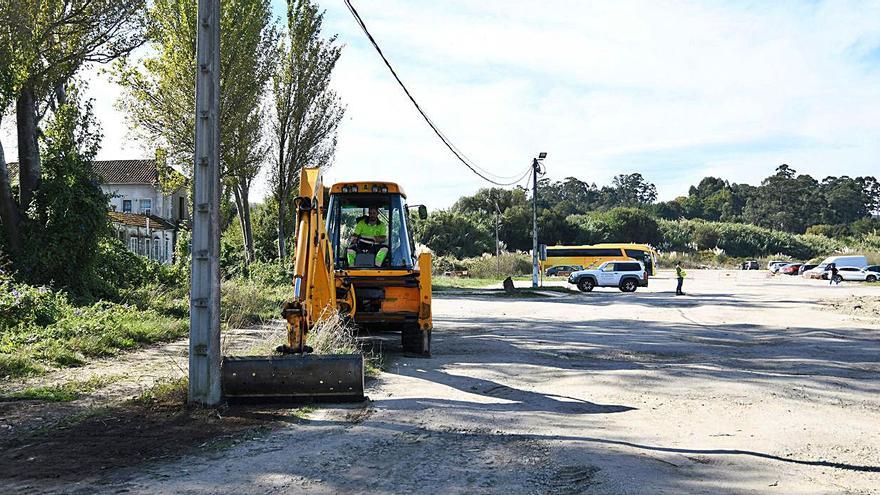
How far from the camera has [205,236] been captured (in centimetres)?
827

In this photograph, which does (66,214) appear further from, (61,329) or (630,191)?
(630,191)

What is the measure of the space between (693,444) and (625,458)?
986 millimetres

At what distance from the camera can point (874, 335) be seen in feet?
58.5

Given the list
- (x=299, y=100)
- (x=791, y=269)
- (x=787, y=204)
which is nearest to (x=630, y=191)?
(x=787, y=204)

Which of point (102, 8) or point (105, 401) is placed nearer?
point (105, 401)

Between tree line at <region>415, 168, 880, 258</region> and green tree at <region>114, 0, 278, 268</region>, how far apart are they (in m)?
31.1

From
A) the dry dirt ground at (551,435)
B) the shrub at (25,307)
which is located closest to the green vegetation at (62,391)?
the dry dirt ground at (551,435)

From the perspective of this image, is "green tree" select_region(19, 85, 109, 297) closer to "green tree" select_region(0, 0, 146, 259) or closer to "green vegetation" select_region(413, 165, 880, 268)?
"green tree" select_region(0, 0, 146, 259)

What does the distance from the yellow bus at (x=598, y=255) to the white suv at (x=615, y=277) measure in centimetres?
2110

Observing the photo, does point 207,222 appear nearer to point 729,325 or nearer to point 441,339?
point 441,339

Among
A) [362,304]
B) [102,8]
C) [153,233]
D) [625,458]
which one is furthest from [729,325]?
[153,233]

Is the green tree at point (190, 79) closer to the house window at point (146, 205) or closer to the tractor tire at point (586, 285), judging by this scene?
the tractor tire at point (586, 285)

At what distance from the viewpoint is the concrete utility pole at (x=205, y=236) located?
8234 millimetres

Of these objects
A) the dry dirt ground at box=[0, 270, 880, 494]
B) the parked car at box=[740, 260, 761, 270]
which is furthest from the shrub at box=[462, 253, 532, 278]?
the dry dirt ground at box=[0, 270, 880, 494]
